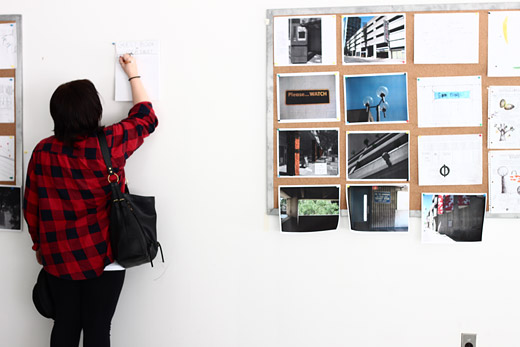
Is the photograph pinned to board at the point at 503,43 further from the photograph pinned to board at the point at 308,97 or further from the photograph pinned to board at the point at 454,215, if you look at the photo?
the photograph pinned to board at the point at 308,97

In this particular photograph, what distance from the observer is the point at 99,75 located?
1649 millimetres

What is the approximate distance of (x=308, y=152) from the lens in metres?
1.59

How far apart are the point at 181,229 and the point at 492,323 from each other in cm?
139

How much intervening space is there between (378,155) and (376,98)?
24cm

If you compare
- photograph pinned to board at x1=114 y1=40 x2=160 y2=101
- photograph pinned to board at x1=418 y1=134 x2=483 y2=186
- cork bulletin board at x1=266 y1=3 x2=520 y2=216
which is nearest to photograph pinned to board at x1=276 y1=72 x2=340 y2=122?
cork bulletin board at x1=266 y1=3 x2=520 y2=216

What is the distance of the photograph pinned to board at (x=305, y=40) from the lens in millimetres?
1569

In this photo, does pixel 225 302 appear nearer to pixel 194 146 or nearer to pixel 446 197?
pixel 194 146

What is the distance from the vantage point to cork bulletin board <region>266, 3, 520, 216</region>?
5.06 ft

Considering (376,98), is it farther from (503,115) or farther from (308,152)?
(503,115)

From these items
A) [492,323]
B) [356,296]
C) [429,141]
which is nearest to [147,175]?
[356,296]

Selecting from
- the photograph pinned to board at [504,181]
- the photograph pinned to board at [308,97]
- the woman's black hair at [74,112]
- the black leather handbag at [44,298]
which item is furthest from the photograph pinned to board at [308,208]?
the black leather handbag at [44,298]

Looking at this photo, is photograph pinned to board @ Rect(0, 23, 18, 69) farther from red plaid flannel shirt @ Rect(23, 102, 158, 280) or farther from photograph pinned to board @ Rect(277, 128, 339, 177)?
photograph pinned to board @ Rect(277, 128, 339, 177)

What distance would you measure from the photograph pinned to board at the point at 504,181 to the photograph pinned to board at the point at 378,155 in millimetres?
349

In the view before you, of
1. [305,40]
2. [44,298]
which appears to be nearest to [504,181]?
[305,40]
